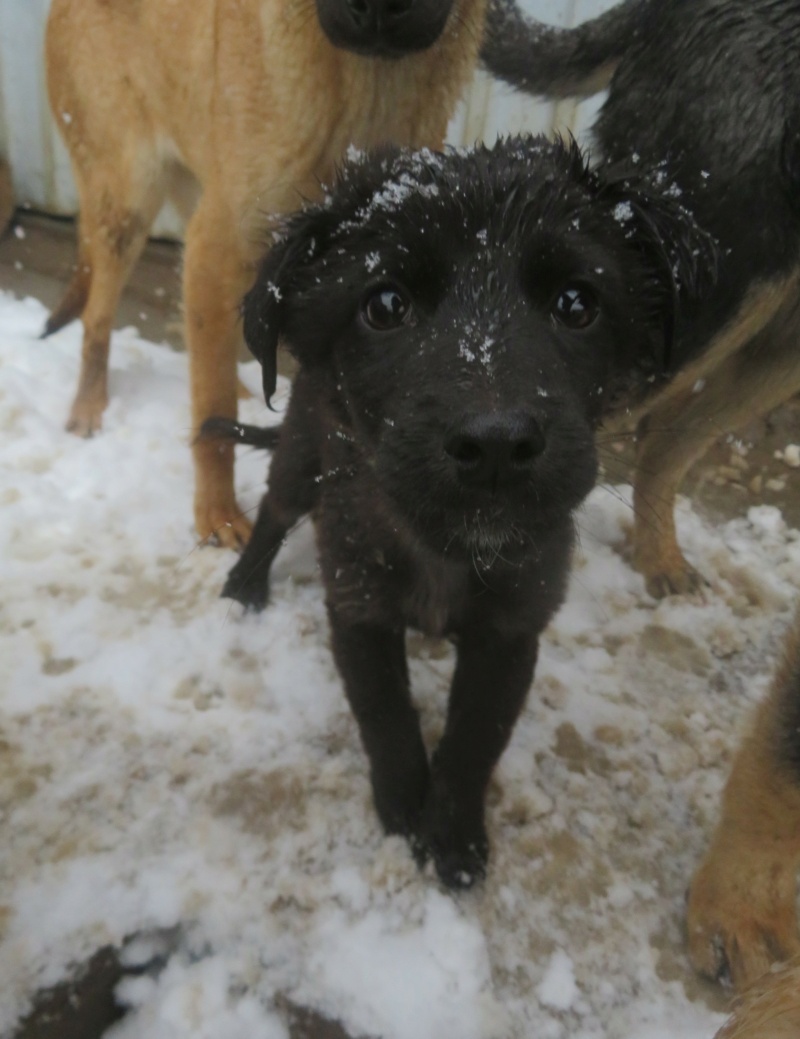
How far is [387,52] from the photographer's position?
1.85m

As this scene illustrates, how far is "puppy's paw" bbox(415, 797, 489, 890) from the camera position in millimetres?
1686

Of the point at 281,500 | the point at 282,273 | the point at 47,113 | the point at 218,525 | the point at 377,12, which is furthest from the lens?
the point at 47,113

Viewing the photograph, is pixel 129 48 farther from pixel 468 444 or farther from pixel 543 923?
pixel 543 923

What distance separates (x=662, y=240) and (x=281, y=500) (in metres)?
1.15

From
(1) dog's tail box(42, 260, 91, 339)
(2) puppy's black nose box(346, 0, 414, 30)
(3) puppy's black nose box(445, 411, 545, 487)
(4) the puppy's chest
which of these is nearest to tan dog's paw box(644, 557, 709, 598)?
(4) the puppy's chest

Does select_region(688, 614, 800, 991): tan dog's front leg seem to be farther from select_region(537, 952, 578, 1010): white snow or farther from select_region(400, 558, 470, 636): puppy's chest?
select_region(400, 558, 470, 636): puppy's chest

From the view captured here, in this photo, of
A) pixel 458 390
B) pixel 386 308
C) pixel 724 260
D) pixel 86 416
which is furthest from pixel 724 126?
pixel 86 416

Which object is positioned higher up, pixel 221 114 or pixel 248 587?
pixel 221 114

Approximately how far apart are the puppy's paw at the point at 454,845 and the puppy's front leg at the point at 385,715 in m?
0.05

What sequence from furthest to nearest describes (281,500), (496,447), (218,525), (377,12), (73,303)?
(73,303) < (218,525) < (281,500) < (377,12) < (496,447)

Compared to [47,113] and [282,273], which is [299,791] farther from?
[47,113]

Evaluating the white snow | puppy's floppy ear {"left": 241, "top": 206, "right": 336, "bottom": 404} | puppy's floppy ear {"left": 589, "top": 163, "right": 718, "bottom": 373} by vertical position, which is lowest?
the white snow

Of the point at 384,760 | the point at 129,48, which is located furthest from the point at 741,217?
the point at 129,48

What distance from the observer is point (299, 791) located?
6.07 ft
